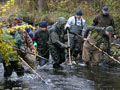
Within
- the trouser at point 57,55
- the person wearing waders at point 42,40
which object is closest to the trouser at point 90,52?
the trouser at point 57,55

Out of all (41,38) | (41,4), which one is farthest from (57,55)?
(41,4)

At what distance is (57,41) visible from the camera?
11102mm

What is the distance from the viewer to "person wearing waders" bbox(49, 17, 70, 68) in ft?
36.4

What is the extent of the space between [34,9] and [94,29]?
14.0 metres

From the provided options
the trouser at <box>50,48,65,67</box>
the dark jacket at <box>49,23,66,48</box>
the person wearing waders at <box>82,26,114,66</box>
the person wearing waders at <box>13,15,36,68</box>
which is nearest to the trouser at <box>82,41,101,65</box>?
the person wearing waders at <box>82,26,114,66</box>

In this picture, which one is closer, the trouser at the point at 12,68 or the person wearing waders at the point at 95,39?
the trouser at the point at 12,68

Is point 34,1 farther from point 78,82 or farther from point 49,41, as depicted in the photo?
point 78,82

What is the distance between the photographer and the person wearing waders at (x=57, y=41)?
36.4 ft

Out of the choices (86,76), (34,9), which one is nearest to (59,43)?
(86,76)

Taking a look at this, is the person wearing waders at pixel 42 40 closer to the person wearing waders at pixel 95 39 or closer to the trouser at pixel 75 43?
the trouser at pixel 75 43

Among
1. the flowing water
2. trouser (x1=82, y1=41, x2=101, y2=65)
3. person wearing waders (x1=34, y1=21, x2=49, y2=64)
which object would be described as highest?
person wearing waders (x1=34, y1=21, x2=49, y2=64)

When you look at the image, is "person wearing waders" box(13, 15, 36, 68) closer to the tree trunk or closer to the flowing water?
the flowing water

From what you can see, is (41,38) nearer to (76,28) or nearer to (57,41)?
(57,41)

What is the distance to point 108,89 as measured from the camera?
9078 mm
